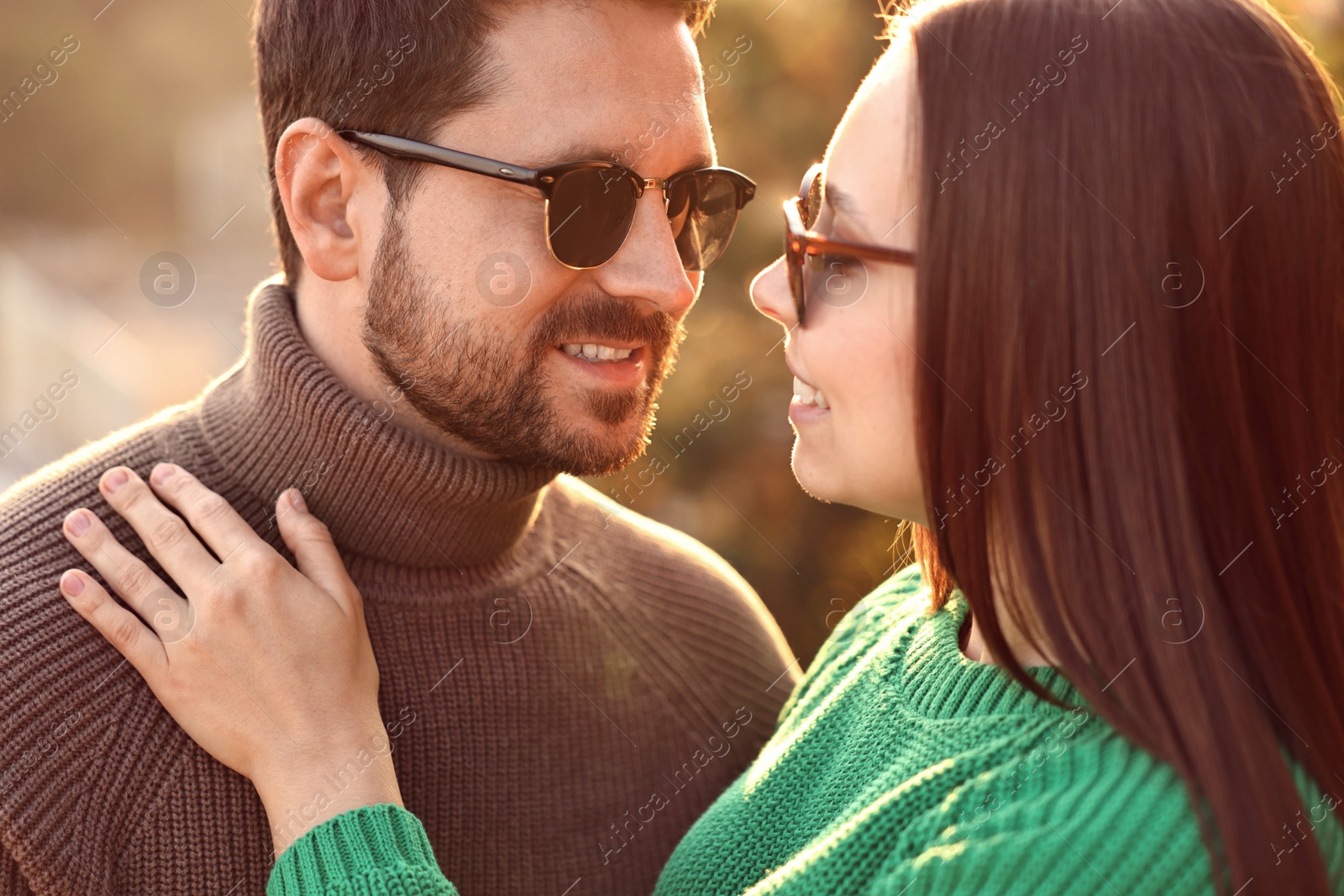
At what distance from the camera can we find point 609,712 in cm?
198

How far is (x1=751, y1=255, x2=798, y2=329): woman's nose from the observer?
1.62 meters

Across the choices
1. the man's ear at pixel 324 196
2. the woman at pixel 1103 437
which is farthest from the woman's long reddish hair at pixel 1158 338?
the man's ear at pixel 324 196

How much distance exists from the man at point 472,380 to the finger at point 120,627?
8cm

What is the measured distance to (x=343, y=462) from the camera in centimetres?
176

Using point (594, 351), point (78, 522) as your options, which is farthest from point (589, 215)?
point (78, 522)

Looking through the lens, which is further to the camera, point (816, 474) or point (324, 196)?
point (324, 196)

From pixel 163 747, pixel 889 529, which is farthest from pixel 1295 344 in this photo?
pixel 889 529

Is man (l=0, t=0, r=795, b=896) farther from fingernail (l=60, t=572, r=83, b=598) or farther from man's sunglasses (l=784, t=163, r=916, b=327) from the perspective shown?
man's sunglasses (l=784, t=163, r=916, b=327)

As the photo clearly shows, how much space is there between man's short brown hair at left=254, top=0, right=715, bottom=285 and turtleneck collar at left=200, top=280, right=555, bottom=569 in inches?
13.6

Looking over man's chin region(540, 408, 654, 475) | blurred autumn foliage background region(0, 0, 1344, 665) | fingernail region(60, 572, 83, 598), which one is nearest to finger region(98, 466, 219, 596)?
fingernail region(60, 572, 83, 598)

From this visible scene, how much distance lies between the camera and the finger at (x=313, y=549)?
1.66 meters

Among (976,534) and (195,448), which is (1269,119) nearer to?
(976,534)

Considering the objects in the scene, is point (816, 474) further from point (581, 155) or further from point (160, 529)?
point (160, 529)

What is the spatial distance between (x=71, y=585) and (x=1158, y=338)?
1.46 meters
